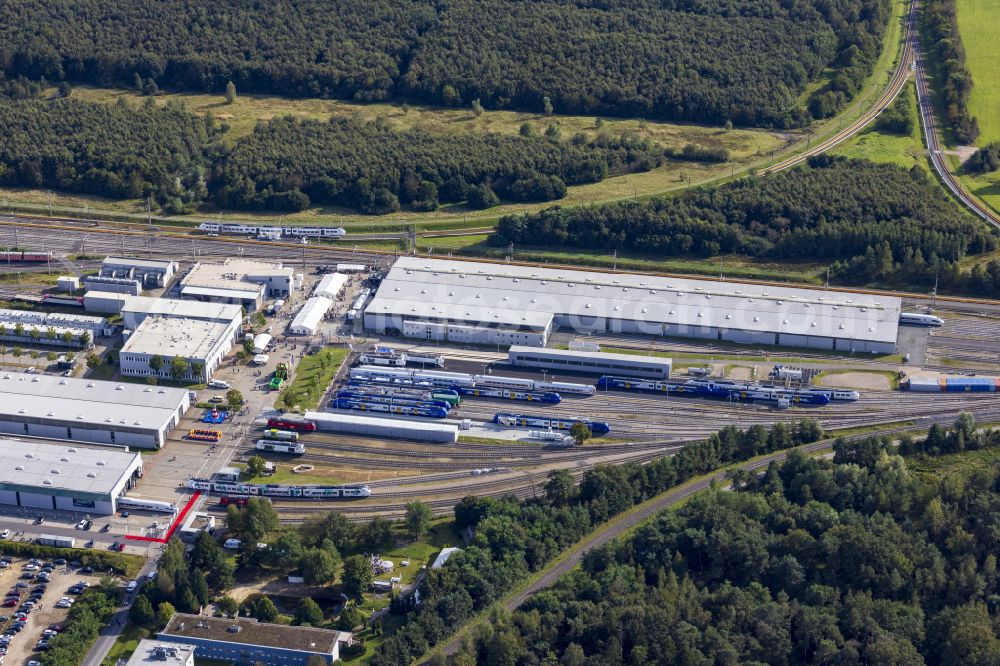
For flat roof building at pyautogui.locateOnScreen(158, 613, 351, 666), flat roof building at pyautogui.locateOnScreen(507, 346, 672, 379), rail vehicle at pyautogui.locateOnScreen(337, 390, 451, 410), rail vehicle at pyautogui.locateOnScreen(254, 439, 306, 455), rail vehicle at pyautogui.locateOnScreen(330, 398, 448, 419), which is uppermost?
flat roof building at pyautogui.locateOnScreen(507, 346, 672, 379)

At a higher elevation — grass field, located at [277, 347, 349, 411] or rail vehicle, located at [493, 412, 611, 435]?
grass field, located at [277, 347, 349, 411]

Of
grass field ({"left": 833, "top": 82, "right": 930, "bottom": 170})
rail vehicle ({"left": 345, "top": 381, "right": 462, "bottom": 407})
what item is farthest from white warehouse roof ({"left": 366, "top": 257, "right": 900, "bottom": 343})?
grass field ({"left": 833, "top": 82, "right": 930, "bottom": 170})

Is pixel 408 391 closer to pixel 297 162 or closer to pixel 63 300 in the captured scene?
pixel 63 300

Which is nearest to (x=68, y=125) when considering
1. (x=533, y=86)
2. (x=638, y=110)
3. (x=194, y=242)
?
(x=194, y=242)

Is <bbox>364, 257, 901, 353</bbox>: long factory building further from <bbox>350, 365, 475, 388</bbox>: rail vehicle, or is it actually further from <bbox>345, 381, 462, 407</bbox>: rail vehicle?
<bbox>345, 381, 462, 407</bbox>: rail vehicle

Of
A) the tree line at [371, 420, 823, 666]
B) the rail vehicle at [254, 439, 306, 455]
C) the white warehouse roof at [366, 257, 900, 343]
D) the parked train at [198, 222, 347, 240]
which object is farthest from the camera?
the parked train at [198, 222, 347, 240]

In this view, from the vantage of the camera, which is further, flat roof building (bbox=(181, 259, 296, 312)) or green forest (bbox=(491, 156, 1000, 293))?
green forest (bbox=(491, 156, 1000, 293))

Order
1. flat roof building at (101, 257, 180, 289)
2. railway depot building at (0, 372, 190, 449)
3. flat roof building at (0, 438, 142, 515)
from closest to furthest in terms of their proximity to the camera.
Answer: flat roof building at (0, 438, 142, 515) < railway depot building at (0, 372, 190, 449) < flat roof building at (101, 257, 180, 289)
